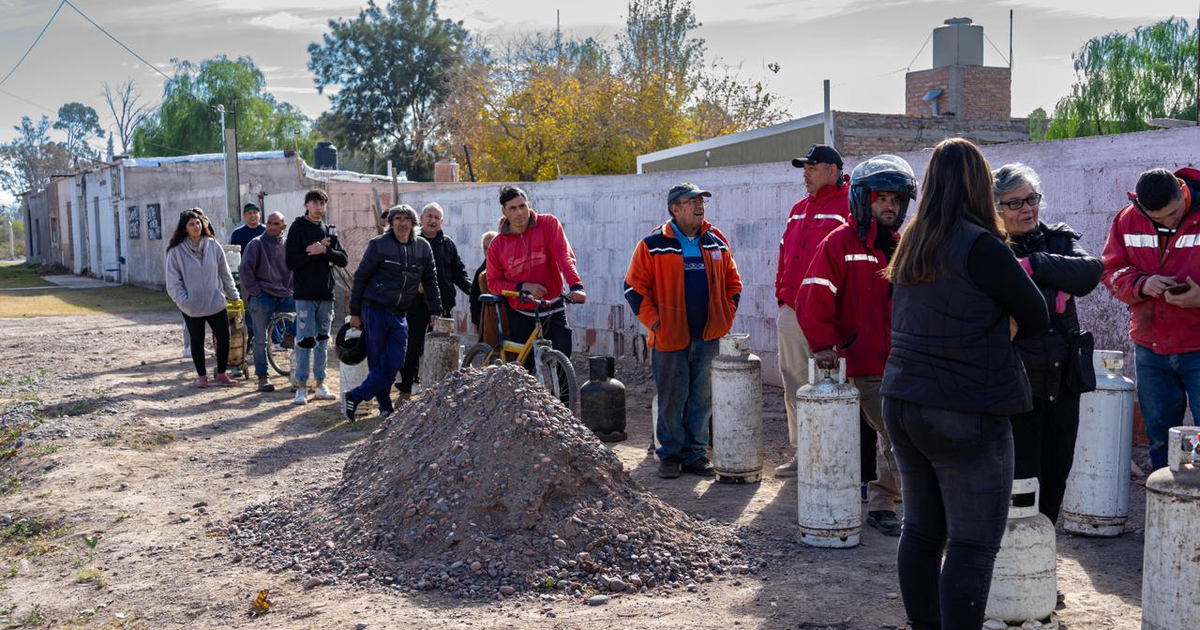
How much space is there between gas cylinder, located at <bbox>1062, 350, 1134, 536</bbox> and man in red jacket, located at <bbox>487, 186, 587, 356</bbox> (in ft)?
12.7

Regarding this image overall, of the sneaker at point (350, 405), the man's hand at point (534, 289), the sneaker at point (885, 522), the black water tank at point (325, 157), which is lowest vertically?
the sneaker at point (885, 522)

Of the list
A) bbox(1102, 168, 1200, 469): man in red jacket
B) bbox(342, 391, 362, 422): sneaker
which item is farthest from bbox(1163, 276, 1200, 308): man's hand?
bbox(342, 391, 362, 422): sneaker

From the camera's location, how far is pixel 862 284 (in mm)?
5633

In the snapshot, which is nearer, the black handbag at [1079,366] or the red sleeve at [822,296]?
the black handbag at [1079,366]

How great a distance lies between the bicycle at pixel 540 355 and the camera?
339 inches

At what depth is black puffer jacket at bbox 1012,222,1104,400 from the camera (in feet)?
14.5

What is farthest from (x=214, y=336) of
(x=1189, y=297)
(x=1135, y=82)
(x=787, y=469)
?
(x=1135, y=82)

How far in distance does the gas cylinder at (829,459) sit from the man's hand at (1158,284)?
1.56 meters

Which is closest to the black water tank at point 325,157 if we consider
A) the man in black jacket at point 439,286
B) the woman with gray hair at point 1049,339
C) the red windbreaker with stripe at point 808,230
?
the man in black jacket at point 439,286

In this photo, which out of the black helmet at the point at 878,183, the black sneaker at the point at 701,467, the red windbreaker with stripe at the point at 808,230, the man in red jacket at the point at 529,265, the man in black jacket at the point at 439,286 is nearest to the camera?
the black helmet at the point at 878,183

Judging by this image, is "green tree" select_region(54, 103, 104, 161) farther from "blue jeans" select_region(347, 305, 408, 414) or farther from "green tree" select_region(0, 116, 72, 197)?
"blue jeans" select_region(347, 305, 408, 414)

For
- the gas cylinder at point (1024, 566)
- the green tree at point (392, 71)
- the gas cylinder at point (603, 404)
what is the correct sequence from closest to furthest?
the gas cylinder at point (1024, 566) < the gas cylinder at point (603, 404) < the green tree at point (392, 71)

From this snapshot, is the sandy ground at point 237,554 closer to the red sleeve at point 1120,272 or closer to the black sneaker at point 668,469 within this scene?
the black sneaker at point 668,469

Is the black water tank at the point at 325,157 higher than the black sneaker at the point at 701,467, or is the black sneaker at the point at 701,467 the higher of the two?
the black water tank at the point at 325,157
